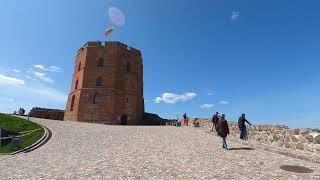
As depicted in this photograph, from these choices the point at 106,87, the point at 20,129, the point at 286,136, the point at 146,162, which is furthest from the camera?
the point at 106,87

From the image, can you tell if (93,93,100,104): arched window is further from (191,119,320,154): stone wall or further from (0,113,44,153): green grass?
(191,119,320,154): stone wall

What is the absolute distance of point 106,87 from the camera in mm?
42094

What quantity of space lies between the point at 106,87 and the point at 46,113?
9808mm

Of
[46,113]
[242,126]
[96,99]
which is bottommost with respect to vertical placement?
[242,126]

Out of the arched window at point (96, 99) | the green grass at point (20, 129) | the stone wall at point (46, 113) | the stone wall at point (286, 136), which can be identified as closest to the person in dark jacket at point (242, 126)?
the stone wall at point (286, 136)

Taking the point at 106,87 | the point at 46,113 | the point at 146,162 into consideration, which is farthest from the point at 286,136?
the point at 46,113

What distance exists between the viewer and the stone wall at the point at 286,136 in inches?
488

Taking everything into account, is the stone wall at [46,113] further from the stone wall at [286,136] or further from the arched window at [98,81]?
the stone wall at [286,136]

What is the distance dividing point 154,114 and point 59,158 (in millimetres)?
33728

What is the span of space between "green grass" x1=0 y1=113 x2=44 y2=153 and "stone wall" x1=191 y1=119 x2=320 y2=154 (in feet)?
46.4

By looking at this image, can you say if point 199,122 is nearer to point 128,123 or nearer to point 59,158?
point 128,123

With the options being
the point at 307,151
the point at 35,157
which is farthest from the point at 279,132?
the point at 35,157

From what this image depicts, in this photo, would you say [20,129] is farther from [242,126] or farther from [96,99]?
[242,126]

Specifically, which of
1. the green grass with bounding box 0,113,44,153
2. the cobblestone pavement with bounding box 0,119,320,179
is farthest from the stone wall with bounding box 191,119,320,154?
the green grass with bounding box 0,113,44,153
